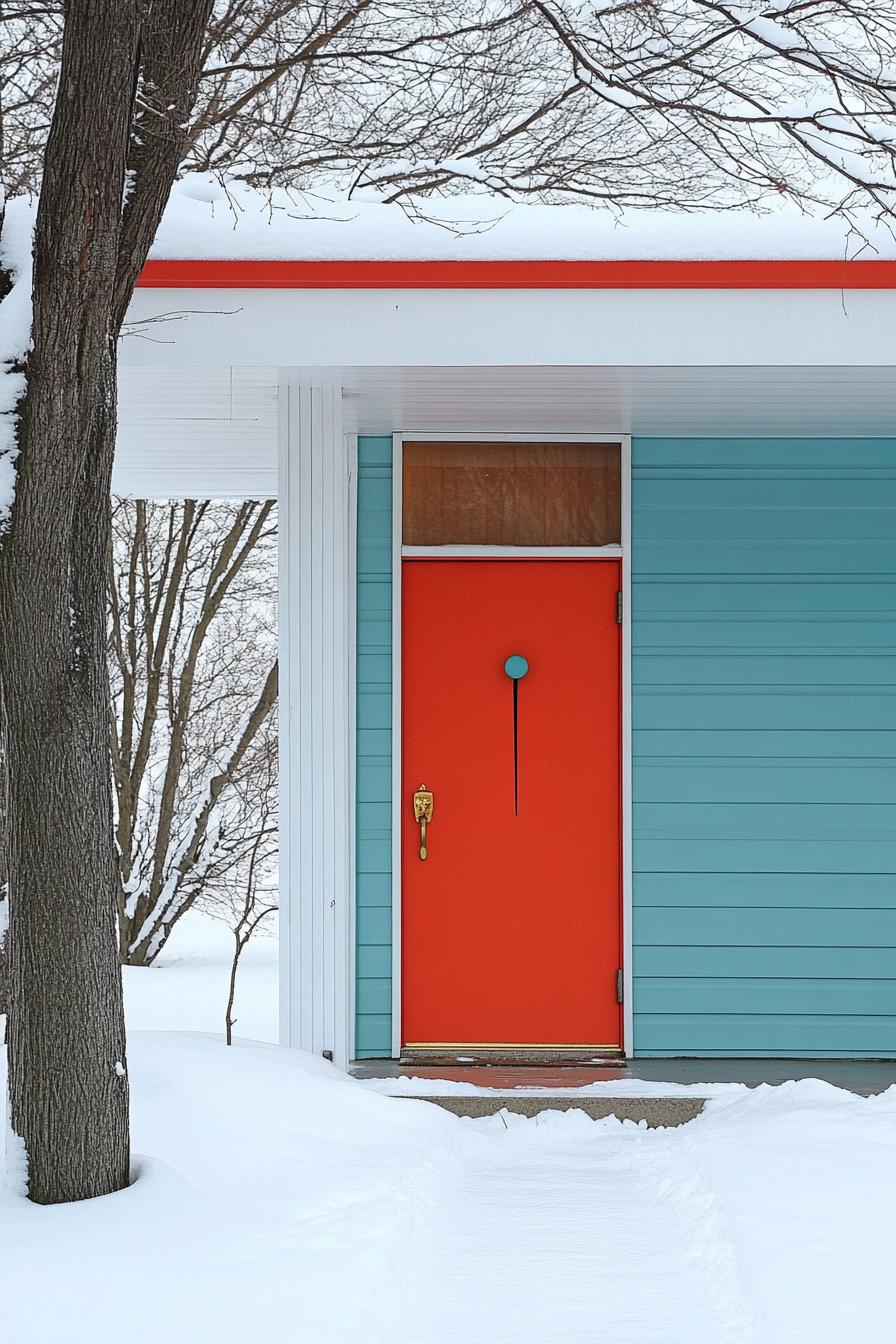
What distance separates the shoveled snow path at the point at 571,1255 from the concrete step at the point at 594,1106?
466 mm

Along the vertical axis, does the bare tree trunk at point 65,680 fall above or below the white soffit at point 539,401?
below

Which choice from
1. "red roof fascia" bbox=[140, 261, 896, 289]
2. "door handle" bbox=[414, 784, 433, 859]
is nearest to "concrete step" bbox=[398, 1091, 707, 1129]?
"door handle" bbox=[414, 784, 433, 859]

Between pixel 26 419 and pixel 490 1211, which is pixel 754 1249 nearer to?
pixel 490 1211

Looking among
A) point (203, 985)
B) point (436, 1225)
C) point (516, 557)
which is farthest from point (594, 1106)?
point (203, 985)

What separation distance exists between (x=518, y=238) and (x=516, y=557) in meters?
1.56

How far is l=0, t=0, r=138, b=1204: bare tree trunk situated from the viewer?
2570 mm

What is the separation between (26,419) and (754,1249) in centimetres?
233

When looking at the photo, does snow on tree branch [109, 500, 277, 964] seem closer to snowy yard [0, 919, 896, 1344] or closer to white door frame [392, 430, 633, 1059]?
white door frame [392, 430, 633, 1059]

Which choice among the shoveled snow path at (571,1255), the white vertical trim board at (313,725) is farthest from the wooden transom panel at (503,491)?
the shoveled snow path at (571,1255)

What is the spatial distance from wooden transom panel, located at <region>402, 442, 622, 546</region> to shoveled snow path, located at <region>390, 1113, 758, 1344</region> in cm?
245

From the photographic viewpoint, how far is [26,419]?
103 inches

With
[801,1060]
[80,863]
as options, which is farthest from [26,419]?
[801,1060]

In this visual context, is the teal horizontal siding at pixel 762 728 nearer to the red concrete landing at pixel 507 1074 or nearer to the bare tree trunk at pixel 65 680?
the red concrete landing at pixel 507 1074

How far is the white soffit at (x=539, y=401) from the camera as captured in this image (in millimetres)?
4234
